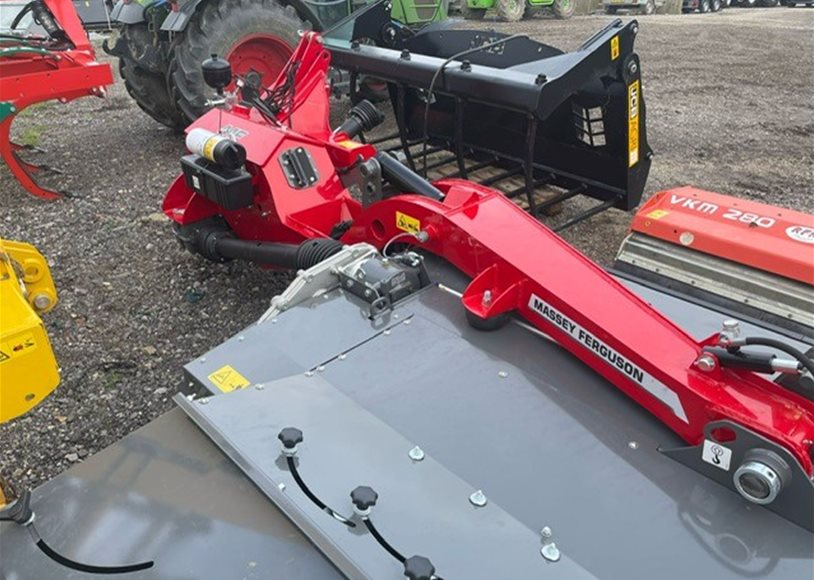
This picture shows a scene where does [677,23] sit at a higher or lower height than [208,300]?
lower

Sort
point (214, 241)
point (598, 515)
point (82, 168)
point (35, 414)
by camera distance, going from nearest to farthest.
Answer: point (598, 515) < point (35, 414) < point (214, 241) < point (82, 168)

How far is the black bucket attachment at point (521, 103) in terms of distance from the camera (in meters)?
3.37

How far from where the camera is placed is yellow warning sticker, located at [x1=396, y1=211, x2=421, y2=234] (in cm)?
245

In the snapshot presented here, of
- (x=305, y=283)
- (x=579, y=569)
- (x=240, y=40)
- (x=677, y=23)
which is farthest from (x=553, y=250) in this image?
(x=677, y=23)

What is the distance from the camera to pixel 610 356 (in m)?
1.75

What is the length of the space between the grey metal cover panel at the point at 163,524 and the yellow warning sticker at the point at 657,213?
1765mm

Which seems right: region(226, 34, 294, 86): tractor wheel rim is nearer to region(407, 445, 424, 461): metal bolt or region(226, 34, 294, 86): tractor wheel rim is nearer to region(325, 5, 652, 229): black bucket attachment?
region(325, 5, 652, 229): black bucket attachment

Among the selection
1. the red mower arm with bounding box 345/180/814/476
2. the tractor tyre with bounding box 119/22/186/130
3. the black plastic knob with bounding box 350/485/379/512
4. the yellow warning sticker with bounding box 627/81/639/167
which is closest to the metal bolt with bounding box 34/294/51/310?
the black plastic knob with bounding box 350/485/379/512

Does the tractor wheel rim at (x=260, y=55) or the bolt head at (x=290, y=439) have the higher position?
the bolt head at (x=290, y=439)

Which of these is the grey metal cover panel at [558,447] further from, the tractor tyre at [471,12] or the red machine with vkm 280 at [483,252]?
the tractor tyre at [471,12]

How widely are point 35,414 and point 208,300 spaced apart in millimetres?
1009

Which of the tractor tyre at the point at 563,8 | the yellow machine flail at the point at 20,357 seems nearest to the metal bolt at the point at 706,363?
the yellow machine flail at the point at 20,357

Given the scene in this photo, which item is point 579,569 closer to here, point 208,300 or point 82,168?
point 208,300

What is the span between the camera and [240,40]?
17.3ft
